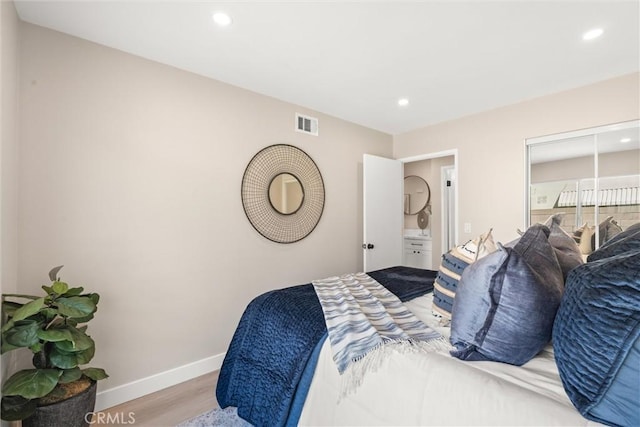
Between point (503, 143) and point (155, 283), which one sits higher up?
point (503, 143)

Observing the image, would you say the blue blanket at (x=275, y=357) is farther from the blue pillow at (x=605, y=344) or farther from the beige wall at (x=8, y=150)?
the beige wall at (x=8, y=150)

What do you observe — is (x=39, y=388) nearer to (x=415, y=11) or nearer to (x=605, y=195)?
(x=415, y=11)

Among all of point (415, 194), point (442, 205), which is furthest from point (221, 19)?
point (415, 194)

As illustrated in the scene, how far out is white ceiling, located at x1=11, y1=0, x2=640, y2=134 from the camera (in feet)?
5.48

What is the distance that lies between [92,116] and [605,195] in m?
4.07

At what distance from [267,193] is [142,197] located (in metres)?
1.06

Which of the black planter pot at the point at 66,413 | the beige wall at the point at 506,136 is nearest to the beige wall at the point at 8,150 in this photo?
the black planter pot at the point at 66,413

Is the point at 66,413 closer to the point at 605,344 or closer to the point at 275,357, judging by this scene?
the point at 275,357

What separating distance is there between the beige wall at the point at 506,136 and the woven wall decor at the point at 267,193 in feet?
Answer: 5.39

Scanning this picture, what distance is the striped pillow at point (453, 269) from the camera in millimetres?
1347

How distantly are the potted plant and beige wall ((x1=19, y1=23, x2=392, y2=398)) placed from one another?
0.45 meters

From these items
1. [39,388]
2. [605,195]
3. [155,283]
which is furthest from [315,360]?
[605,195]

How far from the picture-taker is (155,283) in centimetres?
221

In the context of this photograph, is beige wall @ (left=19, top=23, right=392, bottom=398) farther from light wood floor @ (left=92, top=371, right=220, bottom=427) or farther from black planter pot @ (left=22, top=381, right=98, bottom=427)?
black planter pot @ (left=22, top=381, right=98, bottom=427)
